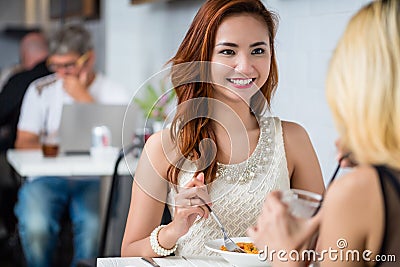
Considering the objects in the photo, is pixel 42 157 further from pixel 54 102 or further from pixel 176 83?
pixel 176 83

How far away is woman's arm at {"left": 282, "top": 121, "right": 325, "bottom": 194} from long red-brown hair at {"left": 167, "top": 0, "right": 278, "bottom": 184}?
0.75ft

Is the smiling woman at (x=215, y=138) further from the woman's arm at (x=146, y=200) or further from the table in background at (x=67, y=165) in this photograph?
the table in background at (x=67, y=165)

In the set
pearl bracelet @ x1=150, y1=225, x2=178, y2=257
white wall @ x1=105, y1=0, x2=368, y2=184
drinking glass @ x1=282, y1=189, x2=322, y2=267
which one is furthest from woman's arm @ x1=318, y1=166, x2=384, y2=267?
white wall @ x1=105, y1=0, x2=368, y2=184

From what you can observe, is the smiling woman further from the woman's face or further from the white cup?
the white cup

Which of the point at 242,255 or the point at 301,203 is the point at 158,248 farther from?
the point at 301,203

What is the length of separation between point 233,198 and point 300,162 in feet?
0.75

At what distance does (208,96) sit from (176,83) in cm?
9

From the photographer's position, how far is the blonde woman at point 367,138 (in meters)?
1.04

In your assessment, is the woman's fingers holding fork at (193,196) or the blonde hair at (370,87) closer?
the blonde hair at (370,87)

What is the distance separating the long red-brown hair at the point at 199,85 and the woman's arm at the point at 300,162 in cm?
23

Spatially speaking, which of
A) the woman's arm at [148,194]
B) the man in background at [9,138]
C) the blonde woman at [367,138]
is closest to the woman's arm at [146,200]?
the woman's arm at [148,194]

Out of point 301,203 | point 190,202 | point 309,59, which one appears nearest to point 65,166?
point 309,59

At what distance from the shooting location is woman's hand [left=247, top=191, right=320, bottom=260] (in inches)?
46.5

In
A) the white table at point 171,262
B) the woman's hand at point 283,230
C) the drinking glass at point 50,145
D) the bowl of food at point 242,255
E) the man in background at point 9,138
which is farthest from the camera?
the man in background at point 9,138
